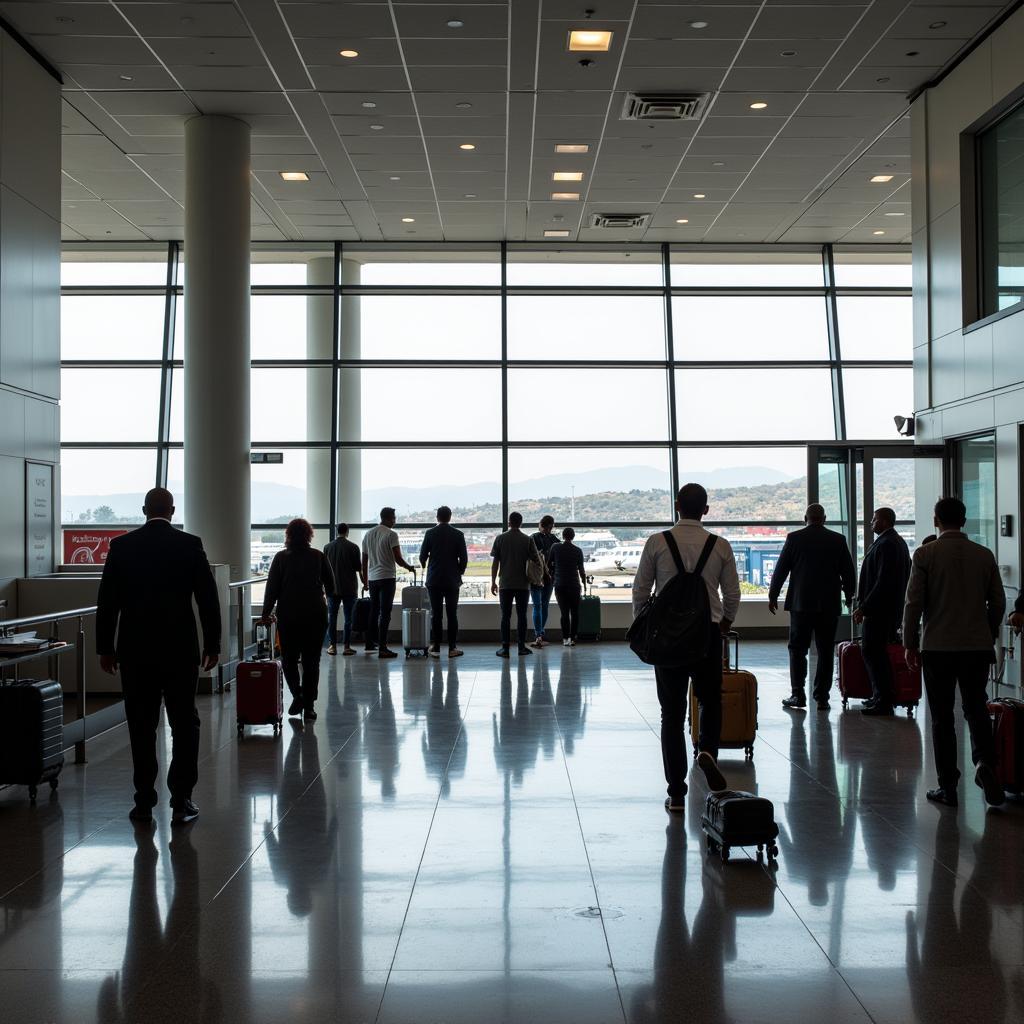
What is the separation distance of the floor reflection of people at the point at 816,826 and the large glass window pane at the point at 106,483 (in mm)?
11649

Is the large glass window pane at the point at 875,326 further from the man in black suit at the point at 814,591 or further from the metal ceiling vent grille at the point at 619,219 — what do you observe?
the man in black suit at the point at 814,591

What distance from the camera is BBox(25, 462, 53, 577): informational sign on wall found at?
9719mm

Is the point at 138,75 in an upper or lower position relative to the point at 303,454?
upper

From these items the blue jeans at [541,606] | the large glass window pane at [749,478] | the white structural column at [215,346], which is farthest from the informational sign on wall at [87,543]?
the large glass window pane at [749,478]

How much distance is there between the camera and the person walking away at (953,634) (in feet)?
18.8

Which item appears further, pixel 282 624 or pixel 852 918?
pixel 282 624

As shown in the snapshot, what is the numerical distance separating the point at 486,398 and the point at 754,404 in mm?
4036

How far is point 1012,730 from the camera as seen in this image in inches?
229

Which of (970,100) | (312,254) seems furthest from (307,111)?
(970,100)

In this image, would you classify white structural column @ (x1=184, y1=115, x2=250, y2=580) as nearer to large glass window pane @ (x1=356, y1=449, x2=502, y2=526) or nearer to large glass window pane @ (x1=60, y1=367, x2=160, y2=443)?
large glass window pane @ (x1=356, y1=449, x2=502, y2=526)

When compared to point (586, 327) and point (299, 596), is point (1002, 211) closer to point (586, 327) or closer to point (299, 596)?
point (299, 596)

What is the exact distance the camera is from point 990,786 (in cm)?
564

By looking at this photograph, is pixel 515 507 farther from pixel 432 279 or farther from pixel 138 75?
pixel 138 75

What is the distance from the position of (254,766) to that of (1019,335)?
6938 mm
